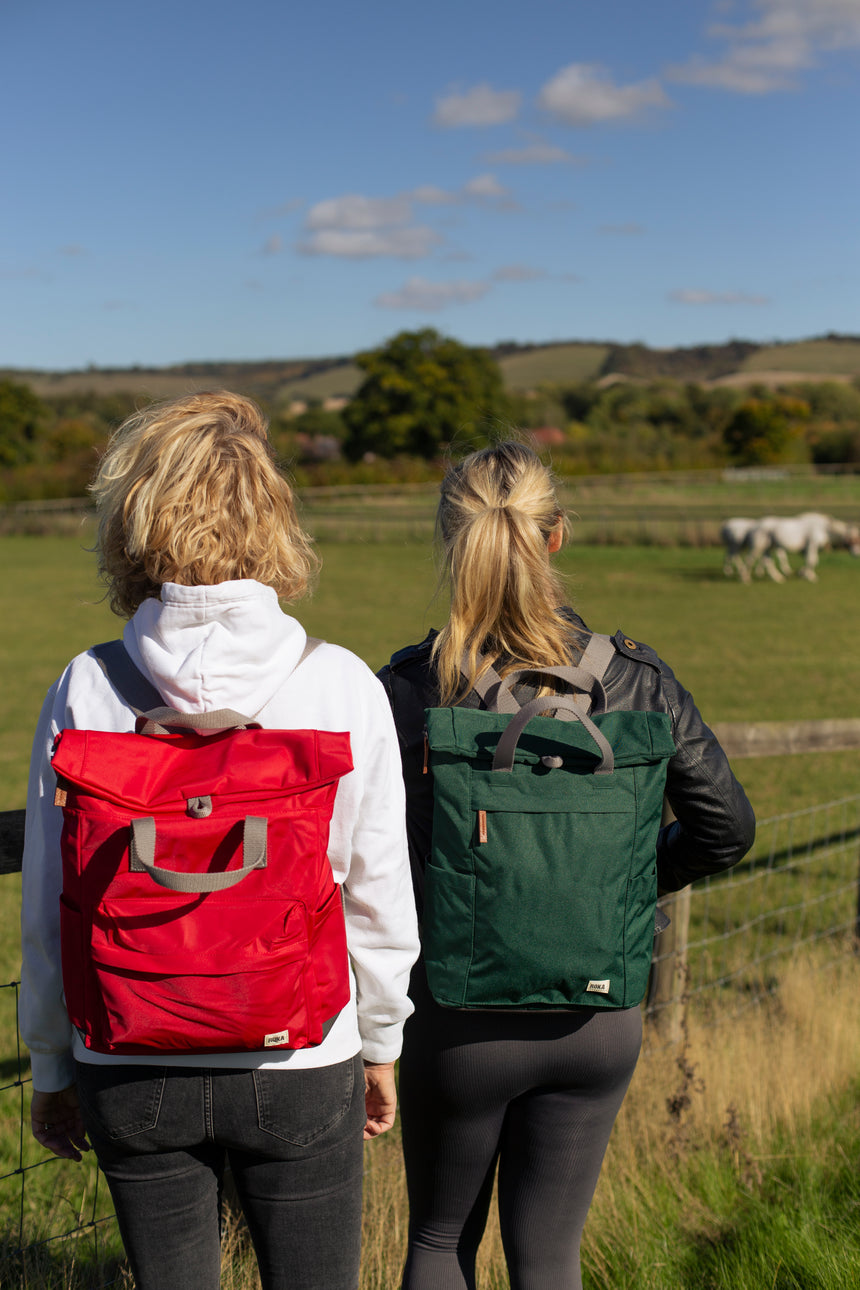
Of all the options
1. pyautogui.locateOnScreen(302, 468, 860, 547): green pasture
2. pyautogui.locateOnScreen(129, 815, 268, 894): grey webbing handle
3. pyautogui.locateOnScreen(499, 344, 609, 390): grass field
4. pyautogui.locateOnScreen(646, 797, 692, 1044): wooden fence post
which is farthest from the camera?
pyautogui.locateOnScreen(499, 344, 609, 390): grass field

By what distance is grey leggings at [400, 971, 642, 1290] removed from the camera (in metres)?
1.74

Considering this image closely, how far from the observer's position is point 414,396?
71125 mm

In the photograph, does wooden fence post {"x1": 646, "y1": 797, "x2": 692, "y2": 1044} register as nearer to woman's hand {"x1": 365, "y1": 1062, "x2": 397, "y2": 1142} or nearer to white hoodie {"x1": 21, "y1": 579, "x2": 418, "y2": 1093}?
woman's hand {"x1": 365, "y1": 1062, "x2": 397, "y2": 1142}

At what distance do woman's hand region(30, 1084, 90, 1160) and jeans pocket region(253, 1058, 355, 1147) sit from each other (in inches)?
13.9

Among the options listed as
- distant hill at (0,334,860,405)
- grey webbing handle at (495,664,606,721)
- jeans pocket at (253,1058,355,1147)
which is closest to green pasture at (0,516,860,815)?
grey webbing handle at (495,664,606,721)

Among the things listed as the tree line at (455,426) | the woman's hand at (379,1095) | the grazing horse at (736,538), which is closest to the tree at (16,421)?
the tree line at (455,426)

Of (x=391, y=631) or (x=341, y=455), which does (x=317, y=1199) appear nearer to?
(x=391, y=631)

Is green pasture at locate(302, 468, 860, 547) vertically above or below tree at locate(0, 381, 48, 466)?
below

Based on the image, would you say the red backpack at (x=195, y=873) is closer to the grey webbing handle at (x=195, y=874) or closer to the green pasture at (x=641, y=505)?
the grey webbing handle at (x=195, y=874)

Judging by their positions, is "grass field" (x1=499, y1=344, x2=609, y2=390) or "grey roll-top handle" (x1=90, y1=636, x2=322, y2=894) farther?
"grass field" (x1=499, y1=344, x2=609, y2=390)

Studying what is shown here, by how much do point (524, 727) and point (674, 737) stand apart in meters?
0.34

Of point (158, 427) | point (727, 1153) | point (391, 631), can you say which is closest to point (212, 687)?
point (158, 427)

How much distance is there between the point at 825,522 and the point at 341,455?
56458mm

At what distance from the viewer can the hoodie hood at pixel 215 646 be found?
1.40 metres
